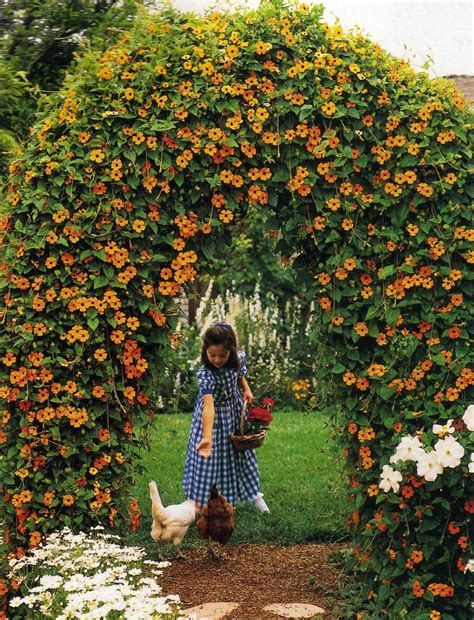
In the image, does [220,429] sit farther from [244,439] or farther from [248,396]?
[244,439]

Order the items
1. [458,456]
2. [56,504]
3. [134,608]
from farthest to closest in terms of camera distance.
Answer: [56,504]
[458,456]
[134,608]

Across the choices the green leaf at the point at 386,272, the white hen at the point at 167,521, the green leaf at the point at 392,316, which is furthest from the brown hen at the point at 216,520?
the green leaf at the point at 386,272

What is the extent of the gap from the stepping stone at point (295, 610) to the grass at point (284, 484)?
1.85 ft

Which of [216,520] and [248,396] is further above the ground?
[248,396]

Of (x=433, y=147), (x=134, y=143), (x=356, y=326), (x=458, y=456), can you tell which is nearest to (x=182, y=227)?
(x=134, y=143)

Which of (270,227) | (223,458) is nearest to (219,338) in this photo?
(223,458)

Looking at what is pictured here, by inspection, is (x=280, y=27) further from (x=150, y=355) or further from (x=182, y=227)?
Result: (x=150, y=355)

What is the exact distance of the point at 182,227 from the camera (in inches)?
168

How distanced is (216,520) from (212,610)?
28.5 inches

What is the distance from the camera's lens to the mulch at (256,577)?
4.65 metres

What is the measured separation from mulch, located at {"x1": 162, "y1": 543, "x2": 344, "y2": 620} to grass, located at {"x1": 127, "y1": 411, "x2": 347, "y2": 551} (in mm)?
196

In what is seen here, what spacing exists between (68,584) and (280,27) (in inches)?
101

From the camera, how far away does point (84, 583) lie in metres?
3.43

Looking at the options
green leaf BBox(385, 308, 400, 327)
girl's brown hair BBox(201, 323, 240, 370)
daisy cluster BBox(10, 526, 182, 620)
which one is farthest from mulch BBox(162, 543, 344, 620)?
green leaf BBox(385, 308, 400, 327)
